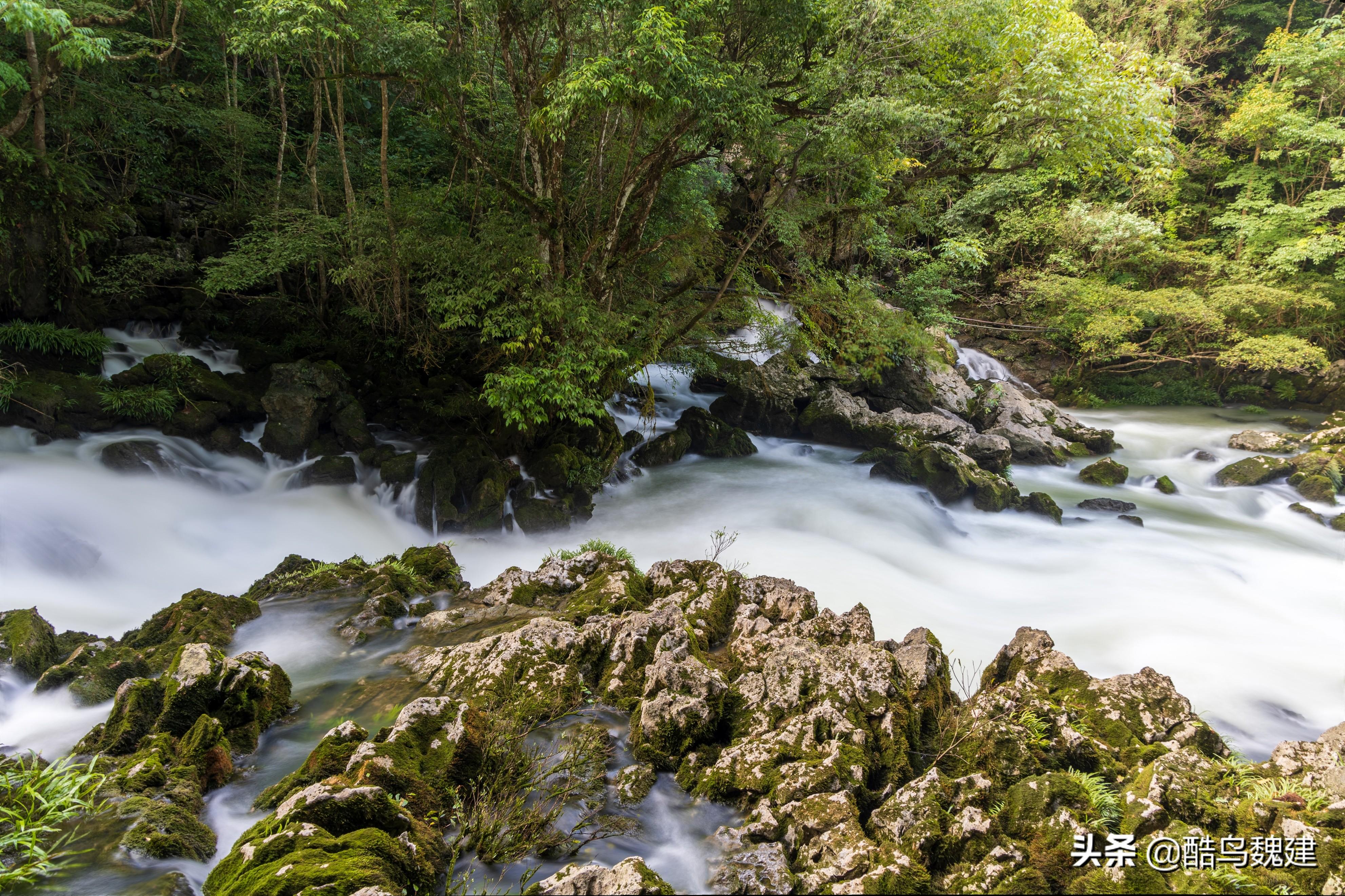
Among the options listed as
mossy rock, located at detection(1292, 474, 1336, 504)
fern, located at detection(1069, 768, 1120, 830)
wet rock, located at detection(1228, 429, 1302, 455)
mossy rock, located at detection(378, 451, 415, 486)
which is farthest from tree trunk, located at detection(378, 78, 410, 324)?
wet rock, located at detection(1228, 429, 1302, 455)

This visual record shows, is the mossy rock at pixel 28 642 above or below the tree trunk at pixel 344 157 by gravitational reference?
below

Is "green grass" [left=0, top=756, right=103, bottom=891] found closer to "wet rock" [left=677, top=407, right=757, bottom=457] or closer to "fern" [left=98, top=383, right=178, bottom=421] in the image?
"fern" [left=98, top=383, right=178, bottom=421]

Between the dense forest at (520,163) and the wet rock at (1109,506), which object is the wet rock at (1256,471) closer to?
the wet rock at (1109,506)

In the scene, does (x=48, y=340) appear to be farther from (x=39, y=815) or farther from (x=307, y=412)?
(x=39, y=815)

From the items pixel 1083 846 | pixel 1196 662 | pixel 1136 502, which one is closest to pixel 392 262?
pixel 1083 846

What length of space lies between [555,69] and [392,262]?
3819mm

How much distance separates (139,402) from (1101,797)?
40.3ft

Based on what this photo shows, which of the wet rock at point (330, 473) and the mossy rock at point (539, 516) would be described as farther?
the mossy rock at point (539, 516)

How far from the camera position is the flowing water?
488cm

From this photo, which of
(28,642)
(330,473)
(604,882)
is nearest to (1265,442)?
(604,882)

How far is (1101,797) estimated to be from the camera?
11.8ft

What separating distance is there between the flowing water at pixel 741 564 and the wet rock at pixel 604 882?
1.92ft

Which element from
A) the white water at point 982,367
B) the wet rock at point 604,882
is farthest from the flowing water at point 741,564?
the white water at point 982,367

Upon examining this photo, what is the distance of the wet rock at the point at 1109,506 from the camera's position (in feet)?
42.9
